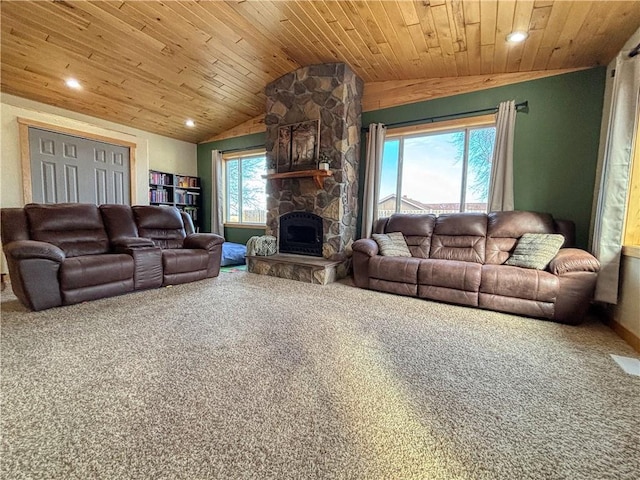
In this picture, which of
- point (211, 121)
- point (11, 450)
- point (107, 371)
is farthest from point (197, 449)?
point (211, 121)

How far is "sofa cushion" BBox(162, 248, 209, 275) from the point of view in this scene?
3.34 m

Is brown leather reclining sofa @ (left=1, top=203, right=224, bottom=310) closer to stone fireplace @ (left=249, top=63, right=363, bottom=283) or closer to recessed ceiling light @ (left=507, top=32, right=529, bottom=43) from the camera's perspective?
stone fireplace @ (left=249, top=63, right=363, bottom=283)

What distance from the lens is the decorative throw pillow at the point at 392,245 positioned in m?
3.43

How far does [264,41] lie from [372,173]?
219 centimetres

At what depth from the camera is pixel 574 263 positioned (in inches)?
94.9

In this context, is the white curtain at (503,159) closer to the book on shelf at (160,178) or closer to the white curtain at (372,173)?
the white curtain at (372,173)

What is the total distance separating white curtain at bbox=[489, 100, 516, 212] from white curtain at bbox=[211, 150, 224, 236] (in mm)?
4971

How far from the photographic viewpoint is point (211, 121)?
5383 millimetres

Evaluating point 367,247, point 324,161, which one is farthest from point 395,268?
point 324,161

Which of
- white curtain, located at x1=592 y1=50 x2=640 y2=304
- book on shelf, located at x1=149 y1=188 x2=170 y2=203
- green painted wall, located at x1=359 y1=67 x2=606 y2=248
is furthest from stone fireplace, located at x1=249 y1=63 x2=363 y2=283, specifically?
white curtain, located at x1=592 y1=50 x2=640 y2=304

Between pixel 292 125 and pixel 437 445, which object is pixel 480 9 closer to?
pixel 292 125

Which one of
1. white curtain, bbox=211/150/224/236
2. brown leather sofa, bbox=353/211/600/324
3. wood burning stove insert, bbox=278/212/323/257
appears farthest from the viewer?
white curtain, bbox=211/150/224/236

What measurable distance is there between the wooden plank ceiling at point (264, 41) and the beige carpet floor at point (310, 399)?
8.73 ft

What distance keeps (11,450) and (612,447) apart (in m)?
2.30
